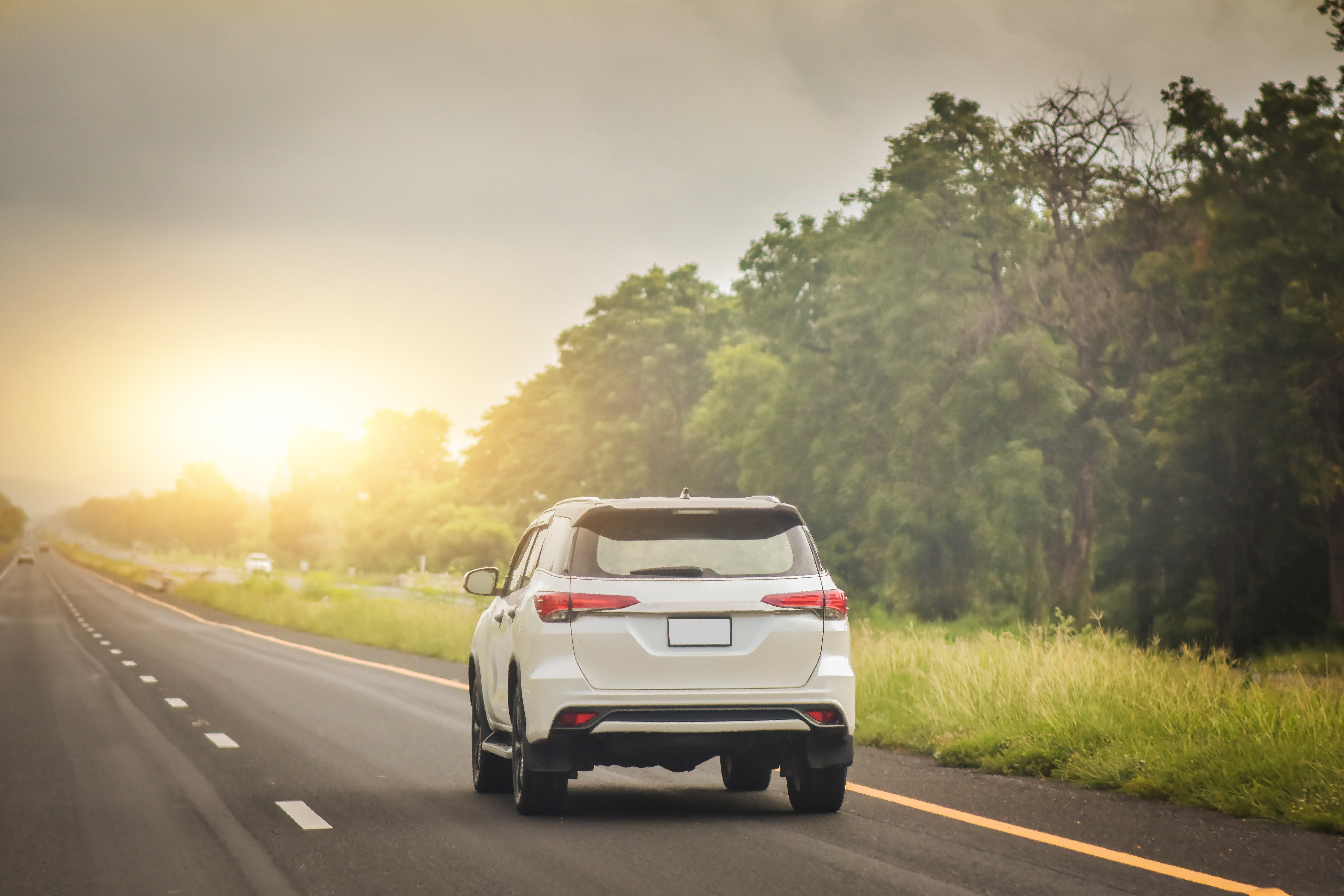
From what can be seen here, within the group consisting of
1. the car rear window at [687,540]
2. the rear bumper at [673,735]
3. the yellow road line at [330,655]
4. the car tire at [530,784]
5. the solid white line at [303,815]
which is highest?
the car rear window at [687,540]

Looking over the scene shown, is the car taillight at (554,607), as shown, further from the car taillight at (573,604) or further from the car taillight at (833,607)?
the car taillight at (833,607)

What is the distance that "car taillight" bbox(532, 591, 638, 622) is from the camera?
8.05m

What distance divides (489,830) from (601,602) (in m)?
1.49

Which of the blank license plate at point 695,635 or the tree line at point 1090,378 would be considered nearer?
the blank license plate at point 695,635

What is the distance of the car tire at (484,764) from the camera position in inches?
395

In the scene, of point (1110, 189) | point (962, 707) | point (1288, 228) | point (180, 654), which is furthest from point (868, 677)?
point (1110, 189)

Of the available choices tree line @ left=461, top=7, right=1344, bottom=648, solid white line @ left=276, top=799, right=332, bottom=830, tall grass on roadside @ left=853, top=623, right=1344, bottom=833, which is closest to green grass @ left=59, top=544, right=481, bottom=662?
tall grass on roadside @ left=853, top=623, right=1344, bottom=833

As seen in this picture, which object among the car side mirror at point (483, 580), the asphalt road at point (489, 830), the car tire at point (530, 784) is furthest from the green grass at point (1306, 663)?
the car tire at point (530, 784)

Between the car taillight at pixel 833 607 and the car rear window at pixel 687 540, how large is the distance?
17 centimetres

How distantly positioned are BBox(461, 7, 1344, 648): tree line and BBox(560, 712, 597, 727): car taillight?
2767cm

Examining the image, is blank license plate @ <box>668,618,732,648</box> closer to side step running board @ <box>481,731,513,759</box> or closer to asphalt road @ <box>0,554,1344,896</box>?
asphalt road @ <box>0,554,1344,896</box>

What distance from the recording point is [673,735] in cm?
804

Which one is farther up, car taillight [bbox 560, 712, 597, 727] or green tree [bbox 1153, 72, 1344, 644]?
green tree [bbox 1153, 72, 1344, 644]

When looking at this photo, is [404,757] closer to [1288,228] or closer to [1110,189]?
[1288,228]
